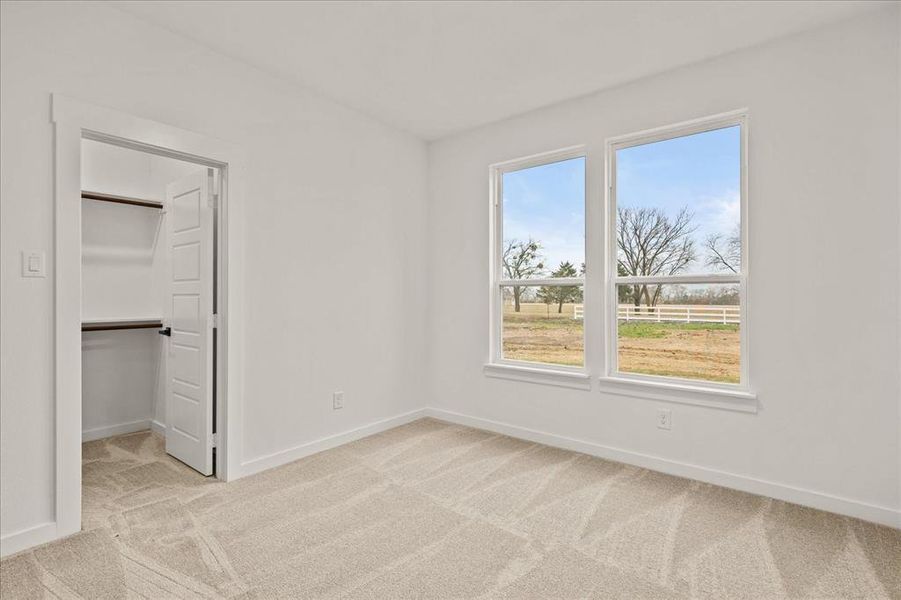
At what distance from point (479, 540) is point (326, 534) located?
2.50ft

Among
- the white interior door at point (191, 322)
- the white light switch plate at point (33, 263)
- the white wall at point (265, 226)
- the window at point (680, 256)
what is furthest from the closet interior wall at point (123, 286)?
the window at point (680, 256)

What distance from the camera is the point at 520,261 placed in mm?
3998

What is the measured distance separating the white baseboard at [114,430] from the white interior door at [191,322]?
83 centimetres

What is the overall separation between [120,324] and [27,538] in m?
1.90

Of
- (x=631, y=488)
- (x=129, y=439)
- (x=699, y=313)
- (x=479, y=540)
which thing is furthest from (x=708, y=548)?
(x=129, y=439)

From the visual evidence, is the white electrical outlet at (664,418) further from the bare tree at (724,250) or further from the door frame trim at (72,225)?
the door frame trim at (72,225)

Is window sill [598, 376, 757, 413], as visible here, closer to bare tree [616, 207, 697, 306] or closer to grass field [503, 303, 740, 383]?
grass field [503, 303, 740, 383]

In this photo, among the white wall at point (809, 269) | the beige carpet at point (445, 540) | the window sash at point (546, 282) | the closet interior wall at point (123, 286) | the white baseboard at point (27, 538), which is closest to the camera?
the beige carpet at point (445, 540)

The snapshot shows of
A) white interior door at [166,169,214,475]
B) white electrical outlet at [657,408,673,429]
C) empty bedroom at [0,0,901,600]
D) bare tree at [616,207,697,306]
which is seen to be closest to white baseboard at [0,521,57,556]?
empty bedroom at [0,0,901,600]

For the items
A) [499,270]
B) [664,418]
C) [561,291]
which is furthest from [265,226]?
[664,418]

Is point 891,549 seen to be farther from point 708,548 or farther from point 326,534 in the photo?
point 326,534

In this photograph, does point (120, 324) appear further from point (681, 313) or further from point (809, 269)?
point (809, 269)

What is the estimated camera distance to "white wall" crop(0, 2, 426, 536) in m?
2.12

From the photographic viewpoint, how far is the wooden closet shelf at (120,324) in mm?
3490
